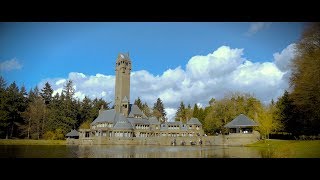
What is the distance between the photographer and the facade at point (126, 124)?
952 inches

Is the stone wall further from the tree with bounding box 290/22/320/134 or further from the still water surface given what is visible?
the tree with bounding box 290/22/320/134

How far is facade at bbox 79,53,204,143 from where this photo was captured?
24.2 meters

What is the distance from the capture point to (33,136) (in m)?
14.8

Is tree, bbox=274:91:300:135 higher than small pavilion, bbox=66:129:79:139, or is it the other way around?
tree, bbox=274:91:300:135

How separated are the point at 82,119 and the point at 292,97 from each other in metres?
16.9

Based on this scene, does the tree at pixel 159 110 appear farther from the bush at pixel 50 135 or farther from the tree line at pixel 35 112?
the bush at pixel 50 135

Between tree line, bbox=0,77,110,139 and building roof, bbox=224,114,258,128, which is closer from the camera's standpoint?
tree line, bbox=0,77,110,139

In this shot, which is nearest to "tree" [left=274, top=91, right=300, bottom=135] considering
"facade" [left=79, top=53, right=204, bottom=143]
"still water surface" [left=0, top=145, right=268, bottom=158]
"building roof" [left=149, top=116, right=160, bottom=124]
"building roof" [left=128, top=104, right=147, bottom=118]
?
"still water surface" [left=0, top=145, right=268, bottom=158]

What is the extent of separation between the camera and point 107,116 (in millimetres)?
28594

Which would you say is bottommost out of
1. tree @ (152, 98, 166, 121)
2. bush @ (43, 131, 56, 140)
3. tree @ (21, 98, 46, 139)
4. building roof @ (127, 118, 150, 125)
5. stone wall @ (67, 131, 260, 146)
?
stone wall @ (67, 131, 260, 146)

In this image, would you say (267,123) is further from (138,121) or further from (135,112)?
(135,112)

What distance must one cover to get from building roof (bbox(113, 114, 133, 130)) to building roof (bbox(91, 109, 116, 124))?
0.55 metres

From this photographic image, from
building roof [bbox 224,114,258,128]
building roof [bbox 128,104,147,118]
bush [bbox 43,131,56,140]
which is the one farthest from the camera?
building roof [bbox 128,104,147,118]

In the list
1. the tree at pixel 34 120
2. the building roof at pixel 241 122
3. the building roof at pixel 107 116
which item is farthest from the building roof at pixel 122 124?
the tree at pixel 34 120
